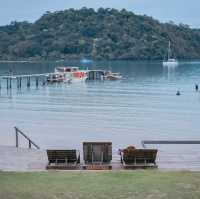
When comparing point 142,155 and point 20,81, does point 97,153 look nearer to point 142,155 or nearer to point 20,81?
point 142,155

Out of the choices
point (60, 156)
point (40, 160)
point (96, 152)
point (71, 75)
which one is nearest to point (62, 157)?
point (60, 156)

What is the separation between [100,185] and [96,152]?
6.41 meters

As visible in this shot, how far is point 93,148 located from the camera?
66.5ft

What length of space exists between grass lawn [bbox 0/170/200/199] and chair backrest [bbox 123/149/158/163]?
3.27 metres

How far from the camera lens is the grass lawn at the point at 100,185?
1253 cm

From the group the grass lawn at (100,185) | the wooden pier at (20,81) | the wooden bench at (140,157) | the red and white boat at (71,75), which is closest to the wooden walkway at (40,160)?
the wooden bench at (140,157)

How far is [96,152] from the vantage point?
66.3 feet

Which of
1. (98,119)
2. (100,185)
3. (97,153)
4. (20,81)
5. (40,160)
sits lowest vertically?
(98,119)

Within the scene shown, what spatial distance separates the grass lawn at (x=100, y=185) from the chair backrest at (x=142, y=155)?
3.27 metres

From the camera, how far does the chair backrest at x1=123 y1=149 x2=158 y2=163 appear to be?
19.5 metres

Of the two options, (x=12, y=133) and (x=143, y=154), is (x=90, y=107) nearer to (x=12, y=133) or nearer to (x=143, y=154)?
(x=12, y=133)

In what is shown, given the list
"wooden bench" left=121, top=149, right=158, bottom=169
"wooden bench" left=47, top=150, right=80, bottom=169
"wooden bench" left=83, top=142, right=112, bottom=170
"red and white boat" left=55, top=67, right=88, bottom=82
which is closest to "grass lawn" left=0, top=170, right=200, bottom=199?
"wooden bench" left=121, top=149, right=158, bottom=169

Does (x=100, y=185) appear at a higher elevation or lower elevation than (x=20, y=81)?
higher

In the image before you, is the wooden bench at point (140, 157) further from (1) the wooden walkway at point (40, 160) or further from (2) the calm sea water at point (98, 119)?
(2) the calm sea water at point (98, 119)
